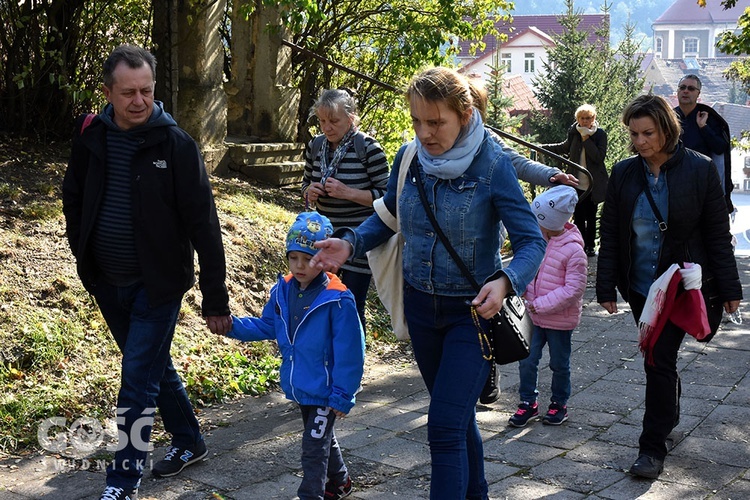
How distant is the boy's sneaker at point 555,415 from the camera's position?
19.4 feet

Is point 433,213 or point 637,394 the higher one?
→ point 433,213

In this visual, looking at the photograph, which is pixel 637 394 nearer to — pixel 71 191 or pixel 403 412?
pixel 403 412

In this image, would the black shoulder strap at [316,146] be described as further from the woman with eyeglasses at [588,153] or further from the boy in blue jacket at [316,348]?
the woman with eyeglasses at [588,153]

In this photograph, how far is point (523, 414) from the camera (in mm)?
5914

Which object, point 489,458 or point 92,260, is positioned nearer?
point 92,260

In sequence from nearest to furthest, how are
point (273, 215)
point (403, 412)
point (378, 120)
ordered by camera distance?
point (403, 412) < point (273, 215) < point (378, 120)

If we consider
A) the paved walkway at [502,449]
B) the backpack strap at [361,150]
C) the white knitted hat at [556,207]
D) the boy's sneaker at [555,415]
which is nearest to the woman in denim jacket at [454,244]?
the paved walkway at [502,449]

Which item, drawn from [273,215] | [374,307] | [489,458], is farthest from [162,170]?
[273,215]

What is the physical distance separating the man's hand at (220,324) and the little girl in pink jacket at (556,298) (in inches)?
81.2

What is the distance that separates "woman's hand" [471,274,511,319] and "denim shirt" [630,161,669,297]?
1.79 m

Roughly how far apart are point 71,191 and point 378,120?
34.4 ft

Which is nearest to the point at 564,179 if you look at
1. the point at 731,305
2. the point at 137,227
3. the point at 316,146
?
the point at 731,305

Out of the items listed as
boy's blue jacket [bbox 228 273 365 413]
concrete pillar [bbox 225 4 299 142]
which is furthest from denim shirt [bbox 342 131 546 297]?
concrete pillar [bbox 225 4 299 142]

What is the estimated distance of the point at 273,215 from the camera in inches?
386
